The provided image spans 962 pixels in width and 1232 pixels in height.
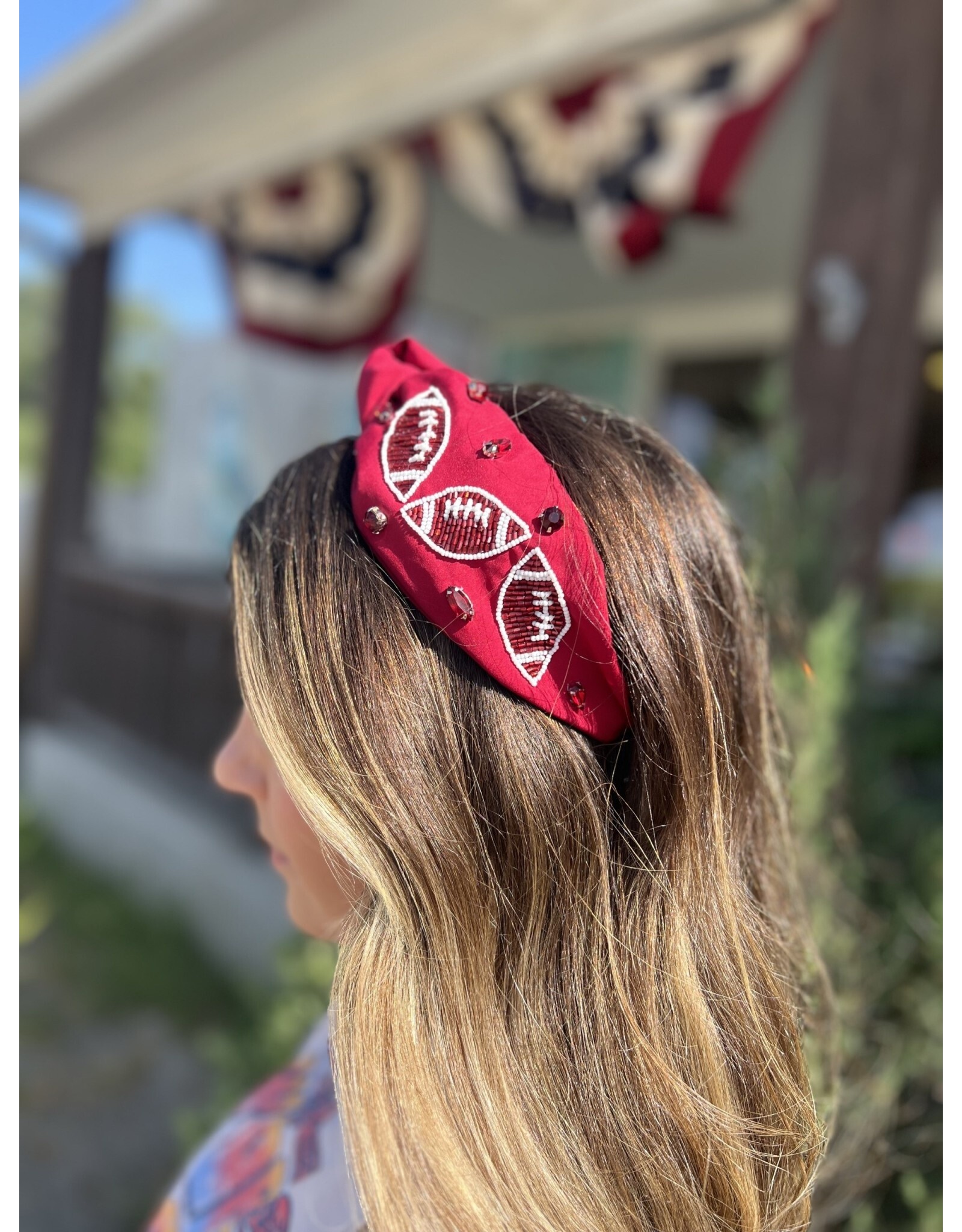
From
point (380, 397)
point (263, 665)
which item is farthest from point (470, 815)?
point (380, 397)

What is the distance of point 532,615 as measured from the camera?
0.76 metres

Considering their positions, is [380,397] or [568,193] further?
[568,193]

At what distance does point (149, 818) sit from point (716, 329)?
193 inches

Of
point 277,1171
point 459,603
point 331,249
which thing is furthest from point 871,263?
point 331,249

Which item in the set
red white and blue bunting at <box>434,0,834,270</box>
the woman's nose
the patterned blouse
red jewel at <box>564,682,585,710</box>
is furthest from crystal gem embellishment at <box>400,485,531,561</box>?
red white and blue bunting at <box>434,0,834,270</box>

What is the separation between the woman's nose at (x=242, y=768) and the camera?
939mm

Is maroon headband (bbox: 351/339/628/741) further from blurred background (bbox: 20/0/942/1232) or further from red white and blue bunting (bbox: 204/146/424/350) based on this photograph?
red white and blue bunting (bbox: 204/146/424/350)

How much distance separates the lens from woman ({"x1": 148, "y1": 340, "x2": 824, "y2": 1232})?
72 cm

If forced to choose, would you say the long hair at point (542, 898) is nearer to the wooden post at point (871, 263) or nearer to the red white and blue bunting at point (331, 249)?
the wooden post at point (871, 263)

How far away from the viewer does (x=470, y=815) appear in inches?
29.6

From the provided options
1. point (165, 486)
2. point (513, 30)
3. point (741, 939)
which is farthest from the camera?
point (165, 486)

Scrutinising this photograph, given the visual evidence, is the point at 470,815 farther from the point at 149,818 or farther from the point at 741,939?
the point at 149,818

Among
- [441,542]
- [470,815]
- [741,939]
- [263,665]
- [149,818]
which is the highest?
[441,542]

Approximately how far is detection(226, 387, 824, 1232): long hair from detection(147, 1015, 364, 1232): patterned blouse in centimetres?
20
